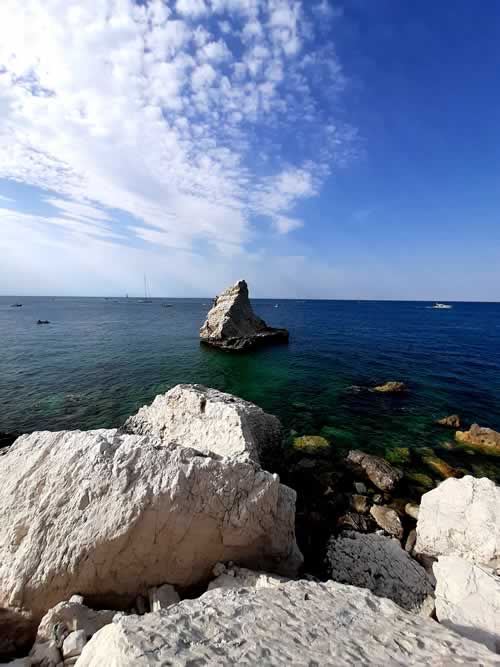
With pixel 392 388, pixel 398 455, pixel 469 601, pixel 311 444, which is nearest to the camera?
pixel 469 601

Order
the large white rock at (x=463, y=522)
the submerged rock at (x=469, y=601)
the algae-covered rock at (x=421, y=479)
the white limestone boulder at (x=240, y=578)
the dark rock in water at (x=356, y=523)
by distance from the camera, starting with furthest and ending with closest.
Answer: the algae-covered rock at (x=421, y=479), the dark rock in water at (x=356, y=523), the large white rock at (x=463, y=522), the white limestone boulder at (x=240, y=578), the submerged rock at (x=469, y=601)

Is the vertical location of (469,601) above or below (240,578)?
above

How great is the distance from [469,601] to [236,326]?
4053 cm

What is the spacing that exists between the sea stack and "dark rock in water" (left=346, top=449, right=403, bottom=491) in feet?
92.5

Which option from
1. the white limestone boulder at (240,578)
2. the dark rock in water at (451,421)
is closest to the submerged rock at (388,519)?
the white limestone boulder at (240,578)

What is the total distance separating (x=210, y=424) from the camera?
1117cm

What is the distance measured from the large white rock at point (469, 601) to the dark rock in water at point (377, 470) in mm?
5409

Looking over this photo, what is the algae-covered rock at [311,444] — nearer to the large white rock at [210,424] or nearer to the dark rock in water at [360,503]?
the large white rock at [210,424]

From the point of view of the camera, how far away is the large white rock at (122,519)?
5.85m

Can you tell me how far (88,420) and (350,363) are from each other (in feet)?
93.9

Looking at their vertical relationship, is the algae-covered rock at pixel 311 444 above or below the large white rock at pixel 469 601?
below

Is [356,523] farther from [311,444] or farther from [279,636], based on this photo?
[279,636]

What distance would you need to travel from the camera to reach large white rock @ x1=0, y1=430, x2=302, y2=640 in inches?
230

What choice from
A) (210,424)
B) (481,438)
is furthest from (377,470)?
(481,438)
